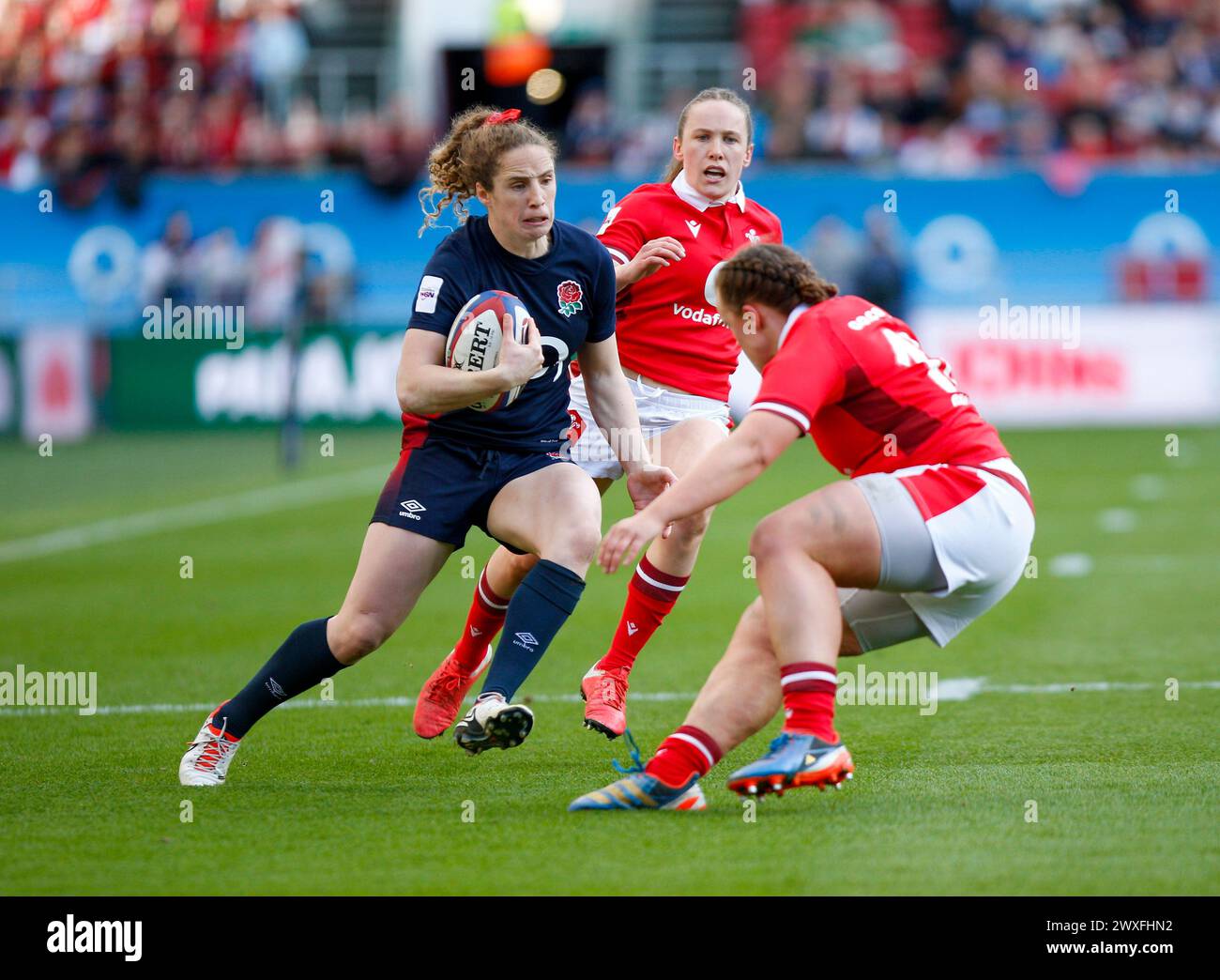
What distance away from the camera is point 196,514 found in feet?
49.4

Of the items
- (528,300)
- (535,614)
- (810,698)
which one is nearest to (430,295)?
(528,300)

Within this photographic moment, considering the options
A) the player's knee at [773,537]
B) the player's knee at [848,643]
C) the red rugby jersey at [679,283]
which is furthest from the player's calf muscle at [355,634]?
the red rugby jersey at [679,283]

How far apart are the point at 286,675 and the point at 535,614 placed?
2.78 ft

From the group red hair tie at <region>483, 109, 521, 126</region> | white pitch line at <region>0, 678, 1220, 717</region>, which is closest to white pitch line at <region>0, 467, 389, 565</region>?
white pitch line at <region>0, 678, 1220, 717</region>

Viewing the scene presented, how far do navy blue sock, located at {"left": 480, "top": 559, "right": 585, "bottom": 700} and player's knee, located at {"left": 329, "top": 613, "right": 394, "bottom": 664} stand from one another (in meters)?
0.39

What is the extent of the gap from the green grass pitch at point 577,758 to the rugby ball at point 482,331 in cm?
140

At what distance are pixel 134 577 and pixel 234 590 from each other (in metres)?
1.05

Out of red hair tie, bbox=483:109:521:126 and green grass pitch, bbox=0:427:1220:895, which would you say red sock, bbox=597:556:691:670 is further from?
red hair tie, bbox=483:109:521:126

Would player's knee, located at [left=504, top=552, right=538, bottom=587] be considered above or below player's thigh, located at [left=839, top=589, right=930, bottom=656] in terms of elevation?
above

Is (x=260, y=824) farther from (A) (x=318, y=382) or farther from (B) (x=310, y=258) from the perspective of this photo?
(B) (x=310, y=258)

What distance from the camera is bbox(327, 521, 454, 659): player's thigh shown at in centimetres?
578

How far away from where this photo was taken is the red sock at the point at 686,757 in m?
5.32

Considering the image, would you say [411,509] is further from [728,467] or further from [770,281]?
[770,281]

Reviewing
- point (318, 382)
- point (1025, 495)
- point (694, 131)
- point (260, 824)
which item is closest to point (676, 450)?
point (694, 131)
